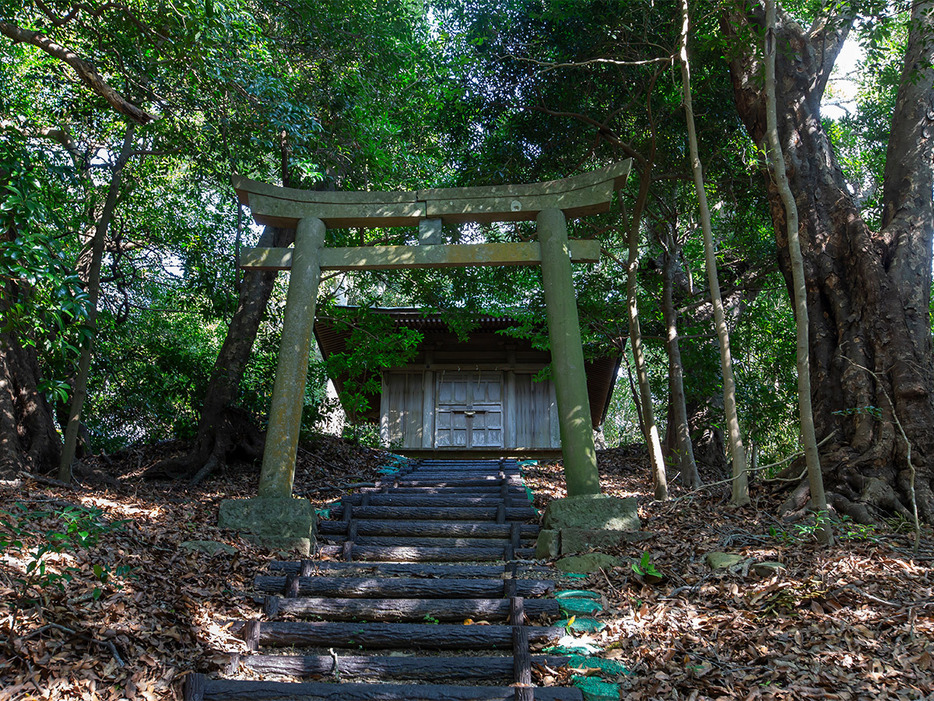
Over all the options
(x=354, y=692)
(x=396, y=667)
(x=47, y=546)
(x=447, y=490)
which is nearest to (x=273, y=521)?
(x=47, y=546)

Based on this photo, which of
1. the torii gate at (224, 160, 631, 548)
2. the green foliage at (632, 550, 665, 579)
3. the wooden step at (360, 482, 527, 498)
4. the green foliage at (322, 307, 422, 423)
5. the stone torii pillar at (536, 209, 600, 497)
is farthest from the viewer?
the green foliage at (322, 307, 422, 423)

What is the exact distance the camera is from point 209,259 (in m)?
10.4

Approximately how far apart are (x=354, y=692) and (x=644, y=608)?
2.01 m

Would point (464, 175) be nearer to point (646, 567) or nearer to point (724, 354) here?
point (724, 354)

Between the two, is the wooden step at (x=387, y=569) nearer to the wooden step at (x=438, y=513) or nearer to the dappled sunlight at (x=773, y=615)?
the dappled sunlight at (x=773, y=615)

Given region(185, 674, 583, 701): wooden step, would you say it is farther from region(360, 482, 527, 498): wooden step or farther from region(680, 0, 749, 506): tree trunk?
region(360, 482, 527, 498): wooden step

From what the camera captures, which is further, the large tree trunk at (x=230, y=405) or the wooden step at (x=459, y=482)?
the large tree trunk at (x=230, y=405)

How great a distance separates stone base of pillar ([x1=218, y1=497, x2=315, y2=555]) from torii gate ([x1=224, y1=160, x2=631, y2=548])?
39cm

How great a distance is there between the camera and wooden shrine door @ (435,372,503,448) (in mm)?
15055

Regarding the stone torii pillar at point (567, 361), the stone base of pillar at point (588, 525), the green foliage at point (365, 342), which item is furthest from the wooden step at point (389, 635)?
the green foliage at point (365, 342)

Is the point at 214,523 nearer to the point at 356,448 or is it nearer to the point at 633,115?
the point at 356,448

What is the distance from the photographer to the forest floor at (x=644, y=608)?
3336 millimetres

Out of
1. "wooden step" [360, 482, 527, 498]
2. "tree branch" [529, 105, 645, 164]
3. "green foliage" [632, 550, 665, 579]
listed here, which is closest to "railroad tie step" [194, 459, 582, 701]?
"green foliage" [632, 550, 665, 579]

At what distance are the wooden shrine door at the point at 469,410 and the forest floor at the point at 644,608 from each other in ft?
30.2
